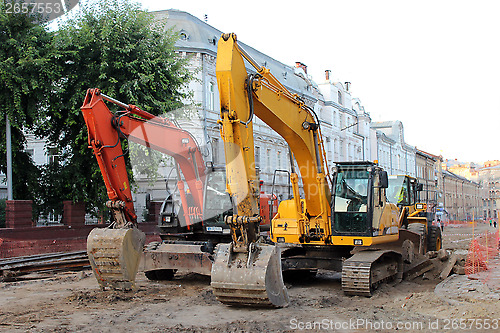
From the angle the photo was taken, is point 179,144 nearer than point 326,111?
Yes

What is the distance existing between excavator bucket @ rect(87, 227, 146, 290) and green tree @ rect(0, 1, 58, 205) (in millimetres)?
10194

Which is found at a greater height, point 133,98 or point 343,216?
point 133,98

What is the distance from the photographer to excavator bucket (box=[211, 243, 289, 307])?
290 inches

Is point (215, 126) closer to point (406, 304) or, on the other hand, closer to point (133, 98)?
point (133, 98)

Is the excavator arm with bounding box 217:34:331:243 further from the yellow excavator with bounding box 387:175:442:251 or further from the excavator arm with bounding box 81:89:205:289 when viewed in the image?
the yellow excavator with bounding box 387:175:442:251

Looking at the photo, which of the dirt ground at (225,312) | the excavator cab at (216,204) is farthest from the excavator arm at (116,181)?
the excavator cab at (216,204)

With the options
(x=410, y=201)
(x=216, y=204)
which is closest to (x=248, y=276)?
(x=216, y=204)

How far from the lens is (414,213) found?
17.0 meters

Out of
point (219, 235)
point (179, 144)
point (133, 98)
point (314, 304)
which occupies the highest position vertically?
point (133, 98)

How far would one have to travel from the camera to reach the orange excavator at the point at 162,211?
9.13 m

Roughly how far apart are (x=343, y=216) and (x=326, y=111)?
35.2 meters

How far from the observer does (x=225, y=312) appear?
7887 mm

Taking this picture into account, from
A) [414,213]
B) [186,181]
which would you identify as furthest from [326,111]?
[186,181]

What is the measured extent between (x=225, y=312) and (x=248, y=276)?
0.90 metres
